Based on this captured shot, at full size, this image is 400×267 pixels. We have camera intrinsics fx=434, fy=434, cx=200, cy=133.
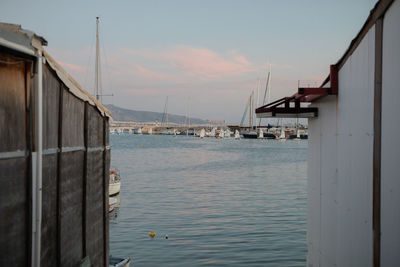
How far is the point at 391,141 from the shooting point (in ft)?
18.6

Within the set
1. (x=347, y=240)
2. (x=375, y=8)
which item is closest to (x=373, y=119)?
(x=375, y=8)

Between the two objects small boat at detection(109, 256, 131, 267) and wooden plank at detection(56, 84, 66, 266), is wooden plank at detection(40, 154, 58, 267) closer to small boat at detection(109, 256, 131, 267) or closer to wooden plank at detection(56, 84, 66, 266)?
wooden plank at detection(56, 84, 66, 266)

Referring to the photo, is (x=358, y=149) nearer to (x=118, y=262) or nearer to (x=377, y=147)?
(x=377, y=147)

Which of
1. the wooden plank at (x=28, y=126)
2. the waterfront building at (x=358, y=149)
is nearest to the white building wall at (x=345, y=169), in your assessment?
the waterfront building at (x=358, y=149)

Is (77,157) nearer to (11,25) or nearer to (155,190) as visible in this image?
(11,25)

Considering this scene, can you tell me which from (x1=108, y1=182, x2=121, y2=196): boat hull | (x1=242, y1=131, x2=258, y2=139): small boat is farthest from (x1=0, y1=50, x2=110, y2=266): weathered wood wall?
(x1=242, y1=131, x2=258, y2=139): small boat

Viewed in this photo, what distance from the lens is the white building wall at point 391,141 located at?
550 centimetres

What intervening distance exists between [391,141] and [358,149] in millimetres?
1453

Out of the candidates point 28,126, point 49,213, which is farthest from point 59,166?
point 28,126

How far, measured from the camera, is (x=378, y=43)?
6234 millimetres

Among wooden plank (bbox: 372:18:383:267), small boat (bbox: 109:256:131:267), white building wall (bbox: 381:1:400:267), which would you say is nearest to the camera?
white building wall (bbox: 381:1:400:267)

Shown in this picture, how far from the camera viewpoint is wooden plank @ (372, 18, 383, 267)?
20.1ft

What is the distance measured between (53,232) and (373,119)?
16.0 ft

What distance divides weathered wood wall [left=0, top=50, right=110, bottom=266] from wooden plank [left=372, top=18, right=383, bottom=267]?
4.50 meters
